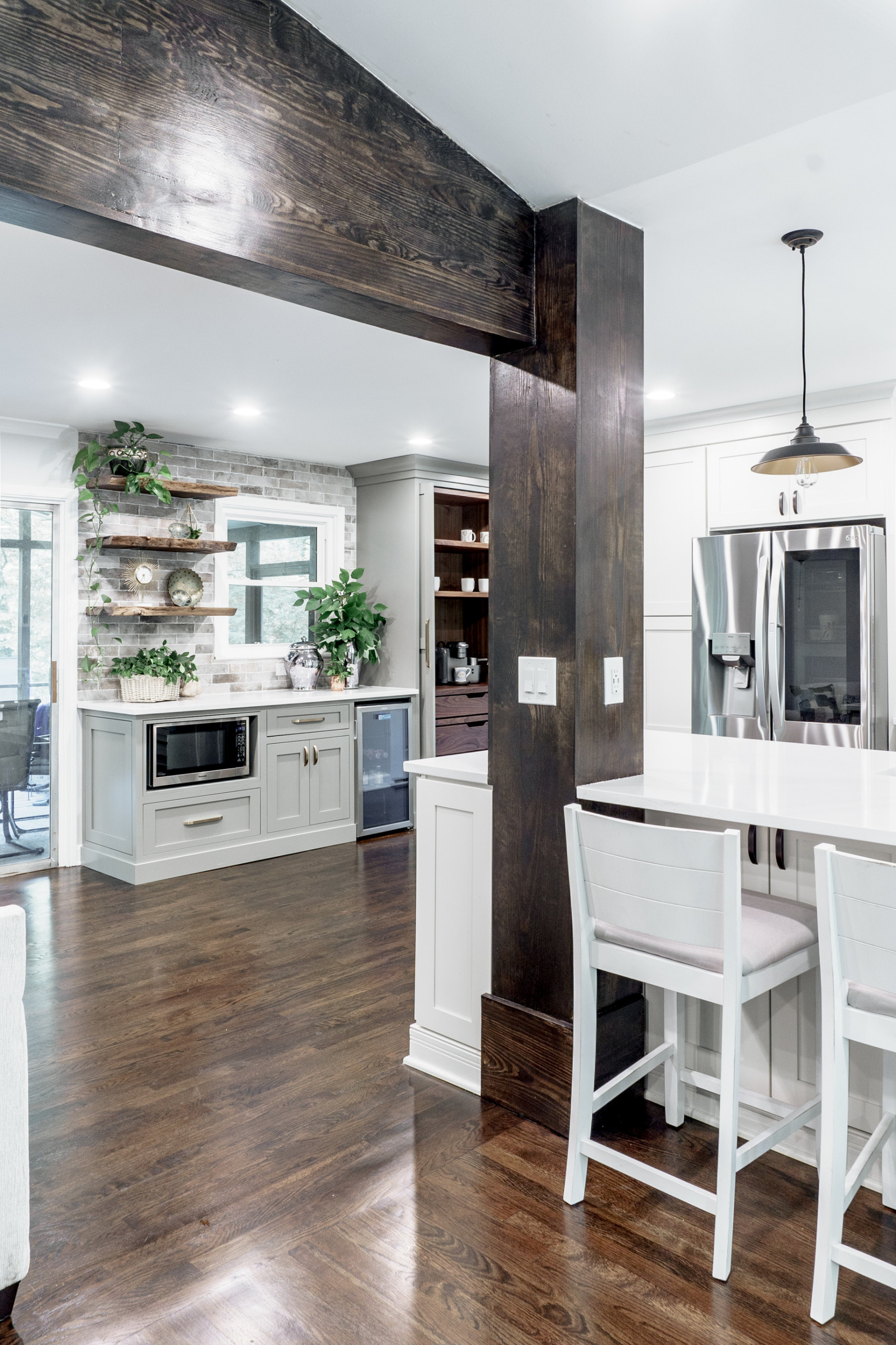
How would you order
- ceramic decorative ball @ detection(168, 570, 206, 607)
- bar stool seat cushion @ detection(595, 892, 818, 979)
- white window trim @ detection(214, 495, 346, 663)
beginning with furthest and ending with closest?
white window trim @ detection(214, 495, 346, 663) → ceramic decorative ball @ detection(168, 570, 206, 607) → bar stool seat cushion @ detection(595, 892, 818, 979)

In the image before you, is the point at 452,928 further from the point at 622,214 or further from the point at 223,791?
the point at 223,791

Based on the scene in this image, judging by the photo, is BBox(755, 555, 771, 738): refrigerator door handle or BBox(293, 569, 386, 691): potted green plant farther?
BBox(293, 569, 386, 691): potted green plant

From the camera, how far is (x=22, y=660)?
486cm

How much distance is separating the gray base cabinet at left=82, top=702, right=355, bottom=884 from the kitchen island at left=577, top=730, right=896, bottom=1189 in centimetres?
296

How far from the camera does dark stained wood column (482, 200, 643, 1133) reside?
7.36 ft

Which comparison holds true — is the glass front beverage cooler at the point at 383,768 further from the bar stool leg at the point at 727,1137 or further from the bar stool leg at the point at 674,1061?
the bar stool leg at the point at 727,1137

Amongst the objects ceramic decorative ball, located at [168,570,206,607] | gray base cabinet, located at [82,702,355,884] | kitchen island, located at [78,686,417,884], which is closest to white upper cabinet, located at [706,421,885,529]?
kitchen island, located at [78,686,417,884]

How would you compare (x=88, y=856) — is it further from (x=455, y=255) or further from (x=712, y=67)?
(x=712, y=67)

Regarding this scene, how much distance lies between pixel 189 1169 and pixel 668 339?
10.00 ft

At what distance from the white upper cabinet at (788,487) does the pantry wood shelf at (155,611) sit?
2757mm

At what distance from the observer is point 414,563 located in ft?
19.5

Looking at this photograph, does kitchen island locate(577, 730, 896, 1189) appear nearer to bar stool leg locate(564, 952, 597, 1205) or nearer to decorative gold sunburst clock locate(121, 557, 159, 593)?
bar stool leg locate(564, 952, 597, 1205)

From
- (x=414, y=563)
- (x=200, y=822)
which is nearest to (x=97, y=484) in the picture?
(x=200, y=822)

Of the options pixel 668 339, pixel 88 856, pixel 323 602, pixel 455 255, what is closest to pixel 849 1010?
pixel 455 255
